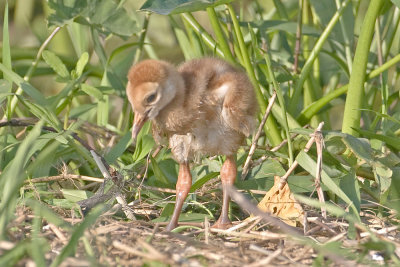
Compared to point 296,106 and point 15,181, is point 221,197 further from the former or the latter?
point 15,181

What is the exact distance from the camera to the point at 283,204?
2801 mm

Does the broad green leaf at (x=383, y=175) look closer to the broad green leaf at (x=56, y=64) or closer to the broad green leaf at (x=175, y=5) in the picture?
the broad green leaf at (x=175, y=5)

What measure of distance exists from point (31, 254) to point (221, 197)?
3.95 ft

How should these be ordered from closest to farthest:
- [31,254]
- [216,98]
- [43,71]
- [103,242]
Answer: [31,254] → [103,242] → [216,98] → [43,71]

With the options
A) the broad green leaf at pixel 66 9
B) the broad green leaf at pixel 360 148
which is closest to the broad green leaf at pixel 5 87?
the broad green leaf at pixel 66 9

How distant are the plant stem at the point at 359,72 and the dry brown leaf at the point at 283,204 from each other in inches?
18.6

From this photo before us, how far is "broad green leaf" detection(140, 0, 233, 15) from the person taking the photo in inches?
112

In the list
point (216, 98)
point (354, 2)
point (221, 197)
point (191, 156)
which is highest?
point (354, 2)

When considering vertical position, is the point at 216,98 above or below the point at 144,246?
above

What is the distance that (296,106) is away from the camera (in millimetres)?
3486

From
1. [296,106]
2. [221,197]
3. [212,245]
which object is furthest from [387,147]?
[212,245]

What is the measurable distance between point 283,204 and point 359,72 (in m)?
0.74

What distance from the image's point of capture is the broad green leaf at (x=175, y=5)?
9.34 ft

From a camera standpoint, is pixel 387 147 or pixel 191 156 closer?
pixel 191 156
